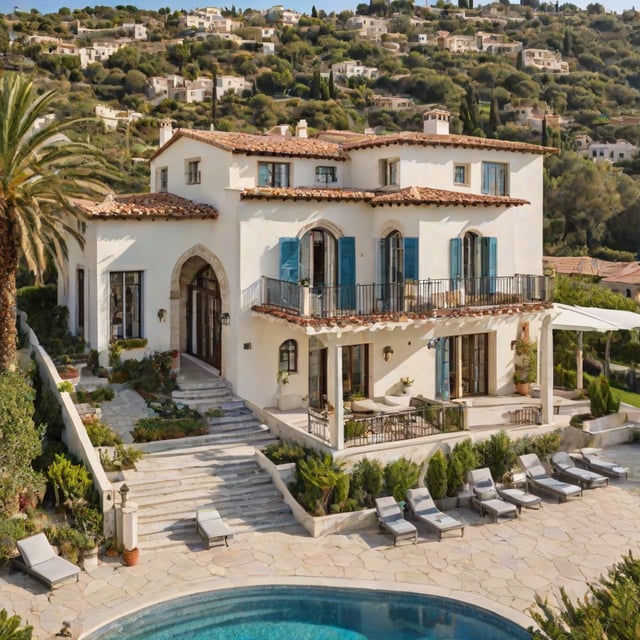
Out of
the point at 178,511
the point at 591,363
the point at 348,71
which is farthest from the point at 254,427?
the point at 348,71

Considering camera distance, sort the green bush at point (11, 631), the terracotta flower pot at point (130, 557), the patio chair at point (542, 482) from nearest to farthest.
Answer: the green bush at point (11, 631)
the terracotta flower pot at point (130, 557)
the patio chair at point (542, 482)

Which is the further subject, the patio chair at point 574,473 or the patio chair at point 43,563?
the patio chair at point 574,473

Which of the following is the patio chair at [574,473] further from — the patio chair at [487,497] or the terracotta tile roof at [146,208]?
the terracotta tile roof at [146,208]

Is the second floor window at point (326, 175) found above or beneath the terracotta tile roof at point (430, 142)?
beneath

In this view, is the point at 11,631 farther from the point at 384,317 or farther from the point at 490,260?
the point at 490,260

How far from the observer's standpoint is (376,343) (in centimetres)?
2378

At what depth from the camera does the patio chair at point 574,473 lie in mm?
20047

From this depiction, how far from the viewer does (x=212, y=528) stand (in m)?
16.2

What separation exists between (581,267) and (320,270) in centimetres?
4023

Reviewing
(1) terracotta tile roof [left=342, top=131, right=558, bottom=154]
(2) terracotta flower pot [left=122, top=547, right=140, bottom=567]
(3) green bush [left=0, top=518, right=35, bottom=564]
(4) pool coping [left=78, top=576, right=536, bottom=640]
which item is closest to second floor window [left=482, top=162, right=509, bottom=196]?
(1) terracotta tile roof [left=342, top=131, right=558, bottom=154]

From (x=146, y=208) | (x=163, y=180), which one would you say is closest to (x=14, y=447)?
(x=146, y=208)

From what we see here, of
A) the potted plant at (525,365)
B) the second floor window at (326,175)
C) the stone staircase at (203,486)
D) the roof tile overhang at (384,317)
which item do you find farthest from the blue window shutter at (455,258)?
the stone staircase at (203,486)

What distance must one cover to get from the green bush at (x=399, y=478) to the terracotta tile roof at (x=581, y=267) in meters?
41.1

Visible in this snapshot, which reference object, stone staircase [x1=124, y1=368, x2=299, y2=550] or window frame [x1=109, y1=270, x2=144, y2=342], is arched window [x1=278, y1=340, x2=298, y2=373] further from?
window frame [x1=109, y1=270, x2=144, y2=342]
